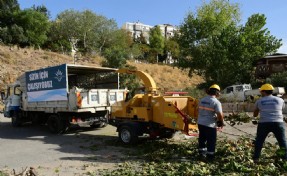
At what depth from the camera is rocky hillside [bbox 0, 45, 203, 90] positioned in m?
34.2

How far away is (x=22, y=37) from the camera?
4566cm

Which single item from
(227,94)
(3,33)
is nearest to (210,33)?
(227,94)

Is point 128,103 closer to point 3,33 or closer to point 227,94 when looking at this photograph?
point 227,94

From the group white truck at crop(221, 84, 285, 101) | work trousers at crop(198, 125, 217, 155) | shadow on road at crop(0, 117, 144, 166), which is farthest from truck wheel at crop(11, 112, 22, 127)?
white truck at crop(221, 84, 285, 101)

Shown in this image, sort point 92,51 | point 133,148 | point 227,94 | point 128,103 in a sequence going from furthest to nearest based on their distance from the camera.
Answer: point 92,51 → point 227,94 → point 128,103 → point 133,148

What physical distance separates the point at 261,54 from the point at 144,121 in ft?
90.1

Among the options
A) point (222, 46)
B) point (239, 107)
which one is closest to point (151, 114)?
point (239, 107)

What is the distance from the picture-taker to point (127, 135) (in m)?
9.95

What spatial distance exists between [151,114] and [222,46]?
78.3 feet

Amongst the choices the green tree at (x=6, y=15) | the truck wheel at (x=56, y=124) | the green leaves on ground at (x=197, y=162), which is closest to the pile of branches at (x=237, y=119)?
the green leaves on ground at (x=197, y=162)

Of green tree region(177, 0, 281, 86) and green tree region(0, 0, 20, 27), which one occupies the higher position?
green tree region(0, 0, 20, 27)

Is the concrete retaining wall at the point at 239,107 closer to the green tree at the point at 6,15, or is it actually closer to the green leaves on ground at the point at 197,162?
the green leaves on ground at the point at 197,162

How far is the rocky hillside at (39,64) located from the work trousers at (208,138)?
20.5 meters

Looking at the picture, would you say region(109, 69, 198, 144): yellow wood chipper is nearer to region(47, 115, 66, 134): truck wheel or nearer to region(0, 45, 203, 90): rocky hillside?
region(47, 115, 66, 134): truck wheel
